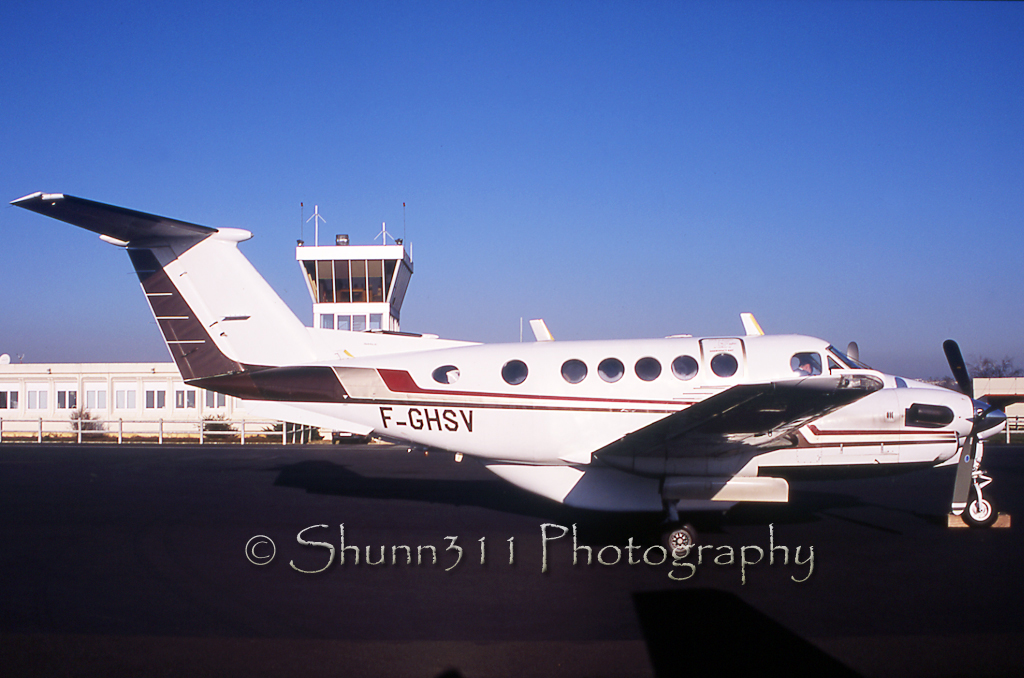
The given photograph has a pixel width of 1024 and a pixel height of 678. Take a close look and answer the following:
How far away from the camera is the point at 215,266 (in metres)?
10.0

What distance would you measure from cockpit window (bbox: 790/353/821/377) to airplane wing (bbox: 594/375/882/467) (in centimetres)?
85

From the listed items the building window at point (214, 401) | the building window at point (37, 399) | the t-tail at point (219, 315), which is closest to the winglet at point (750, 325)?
the t-tail at point (219, 315)

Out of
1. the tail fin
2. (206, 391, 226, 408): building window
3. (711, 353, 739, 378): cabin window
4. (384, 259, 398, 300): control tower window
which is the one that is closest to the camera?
(711, 353, 739, 378): cabin window

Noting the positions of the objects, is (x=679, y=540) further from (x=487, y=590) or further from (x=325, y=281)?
(x=325, y=281)

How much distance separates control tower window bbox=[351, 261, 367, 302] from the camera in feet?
101

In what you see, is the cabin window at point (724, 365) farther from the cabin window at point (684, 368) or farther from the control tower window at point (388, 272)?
the control tower window at point (388, 272)

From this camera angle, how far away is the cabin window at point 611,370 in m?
9.52

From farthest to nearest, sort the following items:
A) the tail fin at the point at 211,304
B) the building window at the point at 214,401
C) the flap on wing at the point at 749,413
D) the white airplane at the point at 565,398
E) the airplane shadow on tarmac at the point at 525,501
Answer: the building window at the point at 214,401, the airplane shadow on tarmac at the point at 525,501, the tail fin at the point at 211,304, the white airplane at the point at 565,398, the flap on wing at the point at 749,413

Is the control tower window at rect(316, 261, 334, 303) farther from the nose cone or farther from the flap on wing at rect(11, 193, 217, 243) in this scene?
the nose cone

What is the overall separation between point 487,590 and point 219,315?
5.69 metres

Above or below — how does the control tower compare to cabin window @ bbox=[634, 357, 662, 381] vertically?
above

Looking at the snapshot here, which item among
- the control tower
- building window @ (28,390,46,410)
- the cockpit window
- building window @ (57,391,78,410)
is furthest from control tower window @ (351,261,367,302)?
the cockpit window

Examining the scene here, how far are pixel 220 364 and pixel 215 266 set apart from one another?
1393 millimetres

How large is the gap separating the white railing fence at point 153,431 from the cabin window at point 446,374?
18.6m
